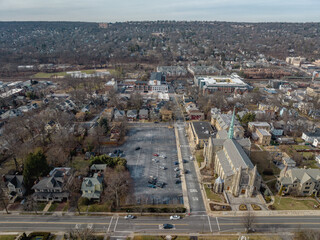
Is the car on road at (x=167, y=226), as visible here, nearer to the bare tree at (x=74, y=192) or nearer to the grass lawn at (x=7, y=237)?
the bare tree at (x=74, y=192)

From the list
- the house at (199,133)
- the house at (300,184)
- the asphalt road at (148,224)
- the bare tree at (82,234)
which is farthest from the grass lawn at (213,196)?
the bare tree at (82,234)

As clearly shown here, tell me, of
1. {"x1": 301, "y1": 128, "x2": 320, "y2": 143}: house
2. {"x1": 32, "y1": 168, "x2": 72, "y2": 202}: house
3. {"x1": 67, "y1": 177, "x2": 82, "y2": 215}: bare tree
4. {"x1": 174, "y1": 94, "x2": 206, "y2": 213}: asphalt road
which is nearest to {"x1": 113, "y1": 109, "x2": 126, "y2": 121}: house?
{"x1": 174, "y1": 94, "x2": 206, "y2": 213}: asphalt road

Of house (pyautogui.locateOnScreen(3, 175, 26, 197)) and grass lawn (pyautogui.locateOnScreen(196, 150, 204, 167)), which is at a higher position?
house (pyautogui.locateOnScreen(3, 175, 26, 197))

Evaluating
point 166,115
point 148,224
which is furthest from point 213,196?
point 166,115

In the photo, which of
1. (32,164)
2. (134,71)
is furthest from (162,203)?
(134,71)

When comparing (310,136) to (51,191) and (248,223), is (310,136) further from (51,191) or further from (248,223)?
(51,191)

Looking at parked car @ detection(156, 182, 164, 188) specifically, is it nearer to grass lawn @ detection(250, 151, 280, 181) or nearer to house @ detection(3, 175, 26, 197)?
grass lawn @ detection(250, 151, 280, 181)
